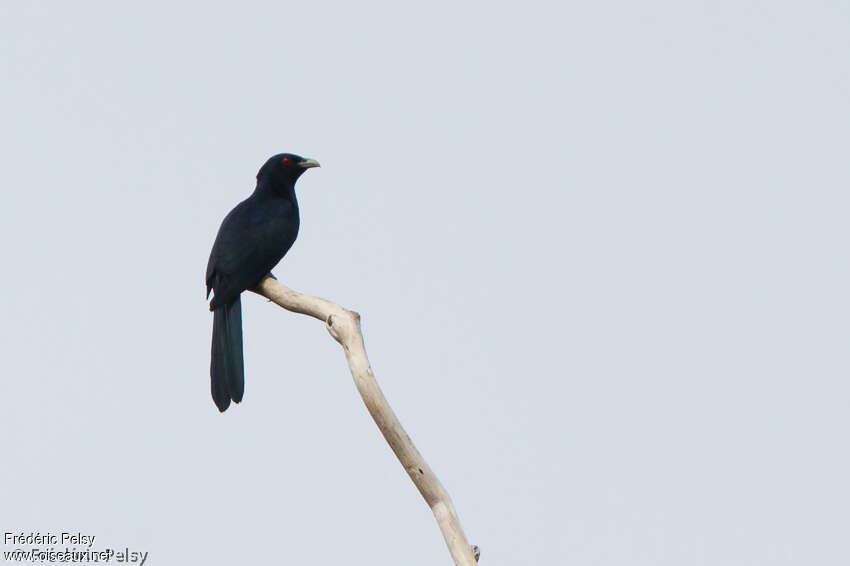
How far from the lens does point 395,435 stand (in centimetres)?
562

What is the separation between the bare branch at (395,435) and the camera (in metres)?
5.46

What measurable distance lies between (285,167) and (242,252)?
1211 millimetres

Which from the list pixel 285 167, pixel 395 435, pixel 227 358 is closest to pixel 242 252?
pixel 227 358

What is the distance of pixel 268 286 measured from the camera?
301 inches

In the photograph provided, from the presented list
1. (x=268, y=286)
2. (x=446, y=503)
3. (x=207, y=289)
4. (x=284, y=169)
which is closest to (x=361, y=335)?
(x=446, y=503)

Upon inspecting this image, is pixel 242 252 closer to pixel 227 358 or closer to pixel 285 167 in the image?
pixel 227 358

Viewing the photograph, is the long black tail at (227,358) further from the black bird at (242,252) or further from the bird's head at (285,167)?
the bird's head at (285,167)

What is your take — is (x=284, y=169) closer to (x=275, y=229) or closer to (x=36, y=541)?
(x=275, y=229)

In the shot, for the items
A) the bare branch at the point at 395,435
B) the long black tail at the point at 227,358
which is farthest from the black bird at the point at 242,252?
the bare branch at the point at 395,435

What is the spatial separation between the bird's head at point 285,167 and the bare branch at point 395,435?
317 centimetres

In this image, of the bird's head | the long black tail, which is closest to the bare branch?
the long black tail

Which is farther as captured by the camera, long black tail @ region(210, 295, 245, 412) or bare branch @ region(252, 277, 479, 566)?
long black tail @ region(210, 295, 245, 412)

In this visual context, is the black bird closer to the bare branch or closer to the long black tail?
the long black tail

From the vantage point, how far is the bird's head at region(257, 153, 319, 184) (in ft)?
29.7
